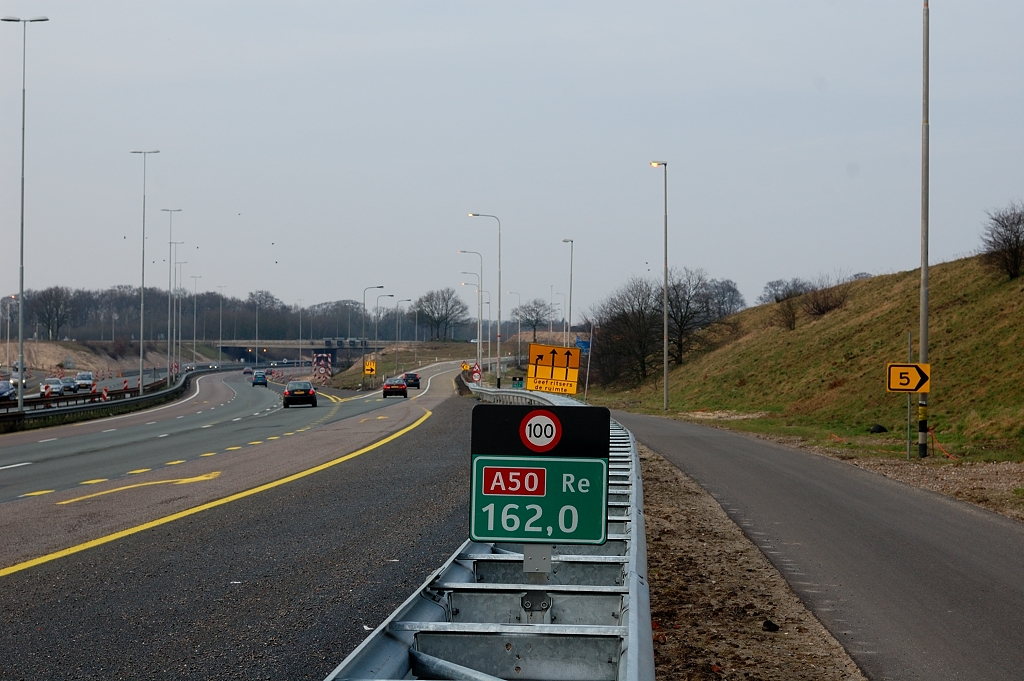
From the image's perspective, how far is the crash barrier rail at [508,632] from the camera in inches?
146

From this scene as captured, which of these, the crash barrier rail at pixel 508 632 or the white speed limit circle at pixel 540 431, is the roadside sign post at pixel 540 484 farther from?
the crash barrier rail at pixel 508 632

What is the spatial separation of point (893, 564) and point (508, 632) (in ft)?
24.8

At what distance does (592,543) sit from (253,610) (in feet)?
12.2

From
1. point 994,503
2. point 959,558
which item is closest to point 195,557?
point 959,558

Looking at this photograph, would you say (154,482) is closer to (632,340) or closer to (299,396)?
(299,396)

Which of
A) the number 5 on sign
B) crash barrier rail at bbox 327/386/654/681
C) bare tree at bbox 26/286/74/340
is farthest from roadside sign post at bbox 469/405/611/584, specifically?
bare tree at bbox 26/286/74/340

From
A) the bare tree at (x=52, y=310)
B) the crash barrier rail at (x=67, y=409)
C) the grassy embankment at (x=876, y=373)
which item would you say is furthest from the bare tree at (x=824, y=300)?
the bare tree at (x=52, y=310)

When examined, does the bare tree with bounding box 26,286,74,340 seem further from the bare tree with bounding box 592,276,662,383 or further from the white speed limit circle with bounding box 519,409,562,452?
the white speed limit circle with bounding box 519,409,562,452

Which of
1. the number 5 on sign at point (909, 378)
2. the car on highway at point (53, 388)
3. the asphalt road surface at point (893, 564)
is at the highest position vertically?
the number 5 on sign at point (909, 378)

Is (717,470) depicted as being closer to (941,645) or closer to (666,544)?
(666,544)

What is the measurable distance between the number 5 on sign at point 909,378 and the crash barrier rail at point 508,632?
19.4 meters

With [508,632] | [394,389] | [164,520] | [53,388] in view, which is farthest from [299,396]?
[508,632]

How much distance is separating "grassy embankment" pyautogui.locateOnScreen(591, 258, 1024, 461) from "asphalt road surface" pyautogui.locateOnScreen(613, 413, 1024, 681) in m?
8.98

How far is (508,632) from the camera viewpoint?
4.05m
